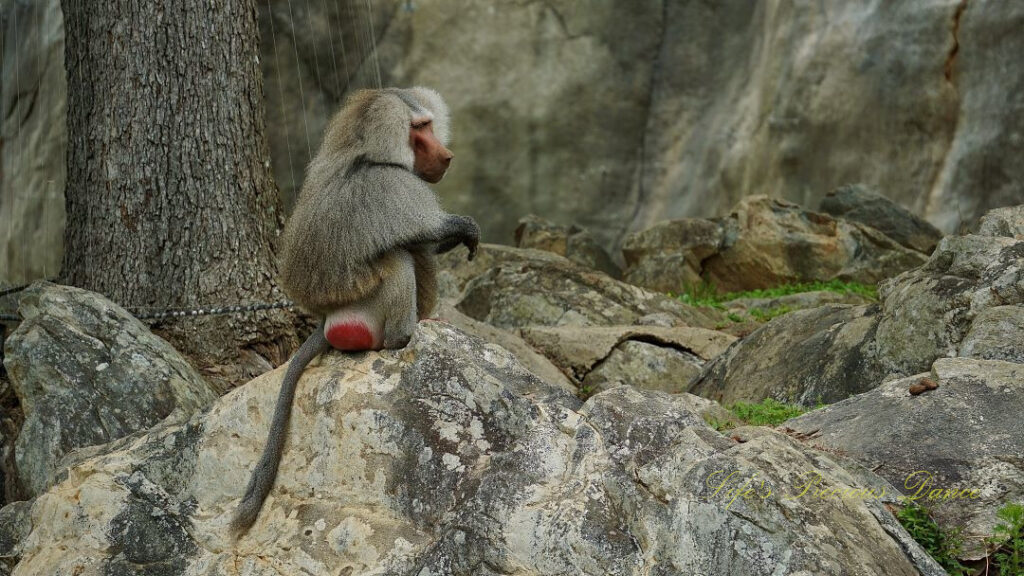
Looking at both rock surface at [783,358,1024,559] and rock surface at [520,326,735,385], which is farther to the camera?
rock surface at [520,326,735,385]

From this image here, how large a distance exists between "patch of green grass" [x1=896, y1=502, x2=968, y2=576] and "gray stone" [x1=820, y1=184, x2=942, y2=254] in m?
7.83

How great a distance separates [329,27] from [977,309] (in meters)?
10.7

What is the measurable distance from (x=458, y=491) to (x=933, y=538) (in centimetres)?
192

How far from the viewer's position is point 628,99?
1544cm

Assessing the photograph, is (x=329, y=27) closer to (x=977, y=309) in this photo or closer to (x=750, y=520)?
(x=977, y=309)

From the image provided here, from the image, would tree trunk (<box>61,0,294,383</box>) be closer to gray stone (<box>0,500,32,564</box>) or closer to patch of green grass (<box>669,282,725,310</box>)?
gray stone (<box>0,500,32,564</box>)

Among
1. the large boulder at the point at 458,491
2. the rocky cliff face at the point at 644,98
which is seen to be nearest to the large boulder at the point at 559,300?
the rocky cliff face at the point at 644,98

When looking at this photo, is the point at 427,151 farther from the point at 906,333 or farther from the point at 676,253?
the point at 676,253

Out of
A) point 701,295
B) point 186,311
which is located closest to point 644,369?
point 186,311

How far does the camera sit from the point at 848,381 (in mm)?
6328

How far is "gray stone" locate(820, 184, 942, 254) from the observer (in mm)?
11906

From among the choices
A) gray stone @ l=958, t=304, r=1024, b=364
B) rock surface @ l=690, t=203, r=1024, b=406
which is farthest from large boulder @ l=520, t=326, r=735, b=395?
gray stone @ l=958, t=304, r=1024, b=364

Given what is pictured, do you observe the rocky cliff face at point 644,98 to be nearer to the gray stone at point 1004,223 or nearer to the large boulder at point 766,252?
the large boulder at point 766,252

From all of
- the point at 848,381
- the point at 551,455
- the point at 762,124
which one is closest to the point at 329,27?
the point at 762,124
